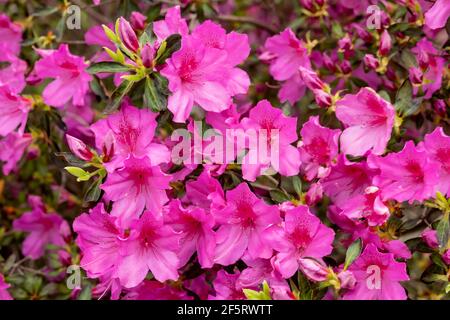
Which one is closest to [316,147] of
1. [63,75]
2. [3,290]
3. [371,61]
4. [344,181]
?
[344,181]

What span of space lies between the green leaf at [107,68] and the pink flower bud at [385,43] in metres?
0.77

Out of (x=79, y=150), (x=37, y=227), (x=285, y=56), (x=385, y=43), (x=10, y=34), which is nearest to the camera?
(x=79, y=150)

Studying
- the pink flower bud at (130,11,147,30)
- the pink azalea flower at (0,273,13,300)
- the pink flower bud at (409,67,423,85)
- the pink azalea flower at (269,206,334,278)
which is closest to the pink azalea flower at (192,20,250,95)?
the pink flower bud at (130,11,147,30)

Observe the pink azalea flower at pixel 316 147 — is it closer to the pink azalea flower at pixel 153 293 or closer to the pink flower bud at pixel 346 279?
the pink flower bud at pixel 346 279

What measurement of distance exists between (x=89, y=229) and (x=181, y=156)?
318 millimetres

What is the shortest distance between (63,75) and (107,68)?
0.34 m

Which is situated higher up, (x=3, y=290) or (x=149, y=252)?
(x=149, y=252)

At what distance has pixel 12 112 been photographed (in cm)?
221

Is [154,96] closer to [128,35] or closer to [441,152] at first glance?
[128,35]

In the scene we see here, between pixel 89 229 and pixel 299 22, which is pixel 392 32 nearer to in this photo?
pixel 299 22

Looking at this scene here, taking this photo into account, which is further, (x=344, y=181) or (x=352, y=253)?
(x=344, y=181)

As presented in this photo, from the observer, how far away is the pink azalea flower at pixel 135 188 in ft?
6.01

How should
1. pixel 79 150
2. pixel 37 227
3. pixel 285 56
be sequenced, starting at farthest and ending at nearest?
pixel 37 227 → pixel 285 56 → pixel 79 150

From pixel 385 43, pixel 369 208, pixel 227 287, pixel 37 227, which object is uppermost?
pixel 385 43
